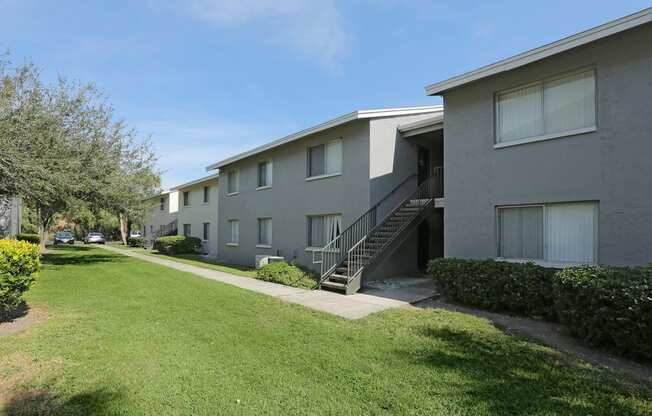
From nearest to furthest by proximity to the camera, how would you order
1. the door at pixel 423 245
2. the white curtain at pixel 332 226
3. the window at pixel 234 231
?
the white curtain at pixel 332 226
the door at pixel 423 245
the window at pixel 234 231

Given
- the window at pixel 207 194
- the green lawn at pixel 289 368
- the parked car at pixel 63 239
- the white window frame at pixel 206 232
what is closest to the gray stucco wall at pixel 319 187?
the green lawn at pixel 289 368

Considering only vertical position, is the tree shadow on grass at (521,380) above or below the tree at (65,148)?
below

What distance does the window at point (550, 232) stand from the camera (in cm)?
796

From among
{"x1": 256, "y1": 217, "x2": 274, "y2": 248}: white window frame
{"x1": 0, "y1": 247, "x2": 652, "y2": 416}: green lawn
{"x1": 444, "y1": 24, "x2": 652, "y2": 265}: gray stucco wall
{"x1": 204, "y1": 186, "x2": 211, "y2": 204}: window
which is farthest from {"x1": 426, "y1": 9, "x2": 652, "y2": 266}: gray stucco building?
{"x1": 204, "y1": 186, "x2": 211, "y2": 204}: window

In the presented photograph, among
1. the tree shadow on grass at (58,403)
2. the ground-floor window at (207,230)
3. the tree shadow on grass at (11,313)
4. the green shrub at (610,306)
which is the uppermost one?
the ground-floor window at (207,230)

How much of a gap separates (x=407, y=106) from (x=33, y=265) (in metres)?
11.3

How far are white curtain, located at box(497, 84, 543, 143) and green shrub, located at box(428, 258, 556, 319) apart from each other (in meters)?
3.14

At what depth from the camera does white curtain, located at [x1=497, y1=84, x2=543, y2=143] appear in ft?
28.8

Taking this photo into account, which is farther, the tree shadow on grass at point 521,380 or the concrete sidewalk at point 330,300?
the concrete sidewalk at point 330,300

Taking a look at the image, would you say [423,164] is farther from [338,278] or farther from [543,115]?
[543,115]

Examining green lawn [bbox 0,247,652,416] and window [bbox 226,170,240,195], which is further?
window [bbox 226,170,240,195]

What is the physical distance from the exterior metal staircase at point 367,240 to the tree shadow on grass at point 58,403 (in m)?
7.10

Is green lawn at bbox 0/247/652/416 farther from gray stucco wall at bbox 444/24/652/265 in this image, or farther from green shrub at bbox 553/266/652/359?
gray stucco wall at bbox 444/24/652/265

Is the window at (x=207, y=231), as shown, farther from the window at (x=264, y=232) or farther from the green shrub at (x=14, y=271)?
the green shrub at (x=14, y=271)
